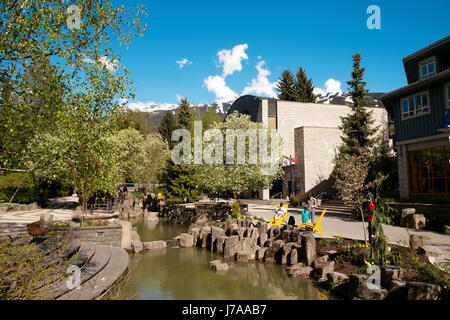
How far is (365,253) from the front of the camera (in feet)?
27.1

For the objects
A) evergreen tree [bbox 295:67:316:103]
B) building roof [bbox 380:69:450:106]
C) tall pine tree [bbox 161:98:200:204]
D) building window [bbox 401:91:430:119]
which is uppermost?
evergreen tree [bbox 295:67:316:103]

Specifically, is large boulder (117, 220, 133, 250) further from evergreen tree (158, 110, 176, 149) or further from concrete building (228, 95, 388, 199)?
evergreen tree (158, 110, 176, 149)

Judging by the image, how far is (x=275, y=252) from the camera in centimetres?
1152

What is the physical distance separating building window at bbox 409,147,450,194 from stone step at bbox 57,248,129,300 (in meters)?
17.1

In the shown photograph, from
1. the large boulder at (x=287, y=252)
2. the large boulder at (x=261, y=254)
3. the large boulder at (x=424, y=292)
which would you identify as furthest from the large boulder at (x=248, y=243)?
the large boulder at (x=424, y=292)

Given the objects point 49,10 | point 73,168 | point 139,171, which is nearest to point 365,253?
point 73,168

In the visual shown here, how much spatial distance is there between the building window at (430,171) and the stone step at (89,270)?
57.7ft

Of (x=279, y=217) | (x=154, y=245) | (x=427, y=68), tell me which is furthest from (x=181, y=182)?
(x=427, y=68)

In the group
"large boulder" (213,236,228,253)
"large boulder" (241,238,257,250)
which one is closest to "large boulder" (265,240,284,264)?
"large boulder" (241,238,257,250)

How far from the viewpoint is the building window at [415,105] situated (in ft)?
55.3

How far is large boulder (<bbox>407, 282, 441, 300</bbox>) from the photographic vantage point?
217 inches

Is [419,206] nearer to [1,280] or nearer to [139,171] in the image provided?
[1,280]

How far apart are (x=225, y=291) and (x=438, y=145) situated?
15.1 metres

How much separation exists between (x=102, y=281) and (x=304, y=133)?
29.4 metres
